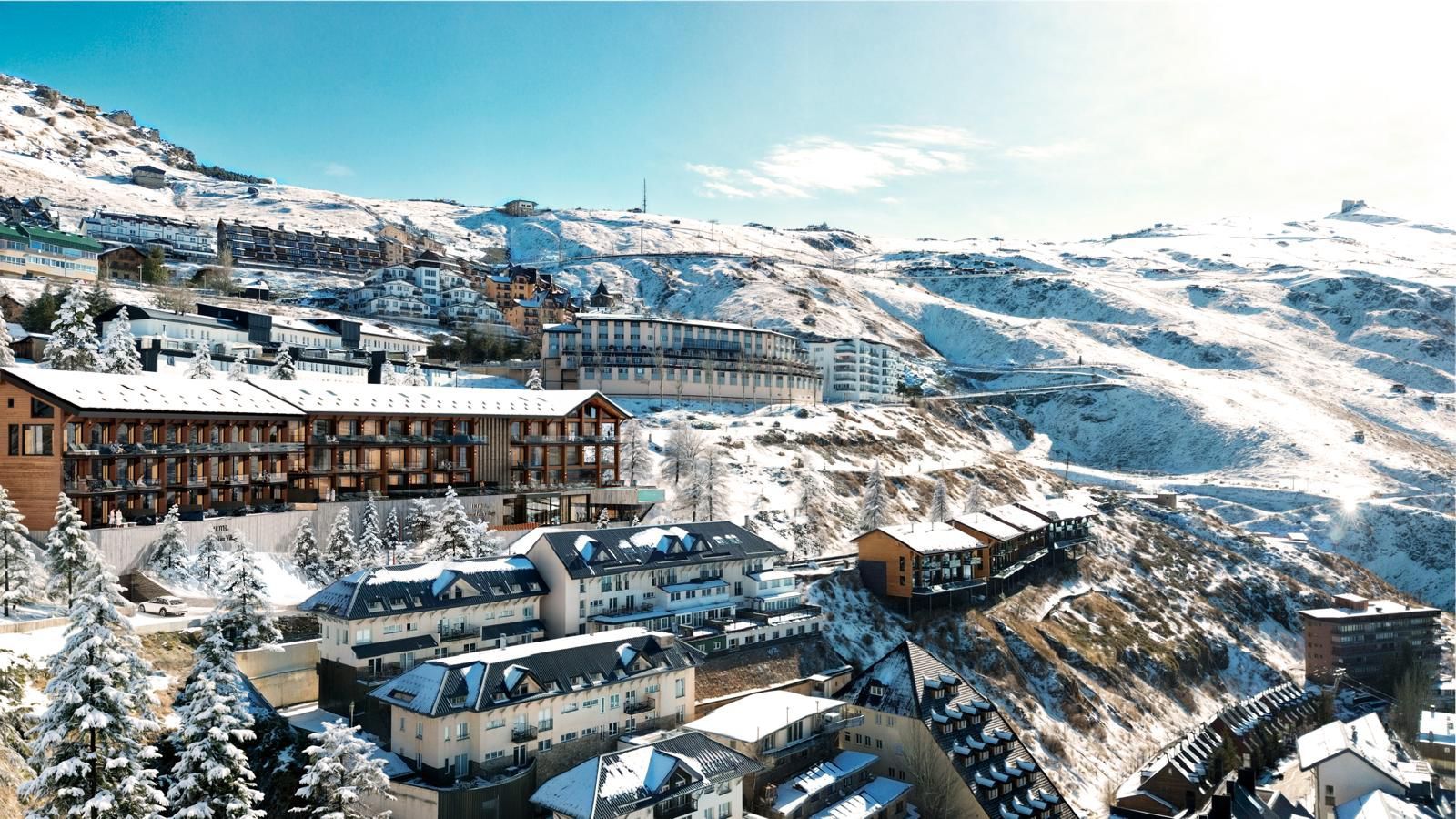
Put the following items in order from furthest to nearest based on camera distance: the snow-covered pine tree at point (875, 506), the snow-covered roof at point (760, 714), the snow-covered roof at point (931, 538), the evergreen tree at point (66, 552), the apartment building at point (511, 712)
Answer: the snow-covered pine tree at point (875, 506) < the snow-covered roof at point (931, 538) < the snow-covered roof at point (760, 714) < the evergreen tree at point (66, 552) < the apartment building at point (511, 712)

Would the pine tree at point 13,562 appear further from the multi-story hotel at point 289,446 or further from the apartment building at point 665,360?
the apartment building at point 665,360

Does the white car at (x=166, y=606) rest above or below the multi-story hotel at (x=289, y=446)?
below

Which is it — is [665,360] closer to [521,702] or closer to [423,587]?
[423,587]

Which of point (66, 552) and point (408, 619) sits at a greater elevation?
point (66, 552)

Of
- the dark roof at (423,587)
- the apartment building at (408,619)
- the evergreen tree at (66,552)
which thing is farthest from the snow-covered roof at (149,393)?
the apartment building at (408,619)

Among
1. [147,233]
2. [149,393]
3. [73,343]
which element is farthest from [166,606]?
[147,233]

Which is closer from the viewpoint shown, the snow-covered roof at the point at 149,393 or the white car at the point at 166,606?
the white car at the point at 166,606

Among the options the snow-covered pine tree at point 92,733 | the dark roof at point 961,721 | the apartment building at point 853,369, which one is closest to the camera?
the snow-covered pine tree at point 92,733
